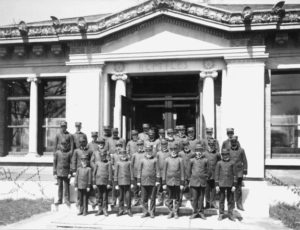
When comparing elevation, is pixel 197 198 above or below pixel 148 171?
below

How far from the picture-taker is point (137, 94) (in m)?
13.1

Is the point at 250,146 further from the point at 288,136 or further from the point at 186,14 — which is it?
the point at 186,14

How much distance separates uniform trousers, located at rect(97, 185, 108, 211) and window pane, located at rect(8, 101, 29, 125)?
612cm

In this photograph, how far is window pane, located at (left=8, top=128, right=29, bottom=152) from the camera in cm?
1377

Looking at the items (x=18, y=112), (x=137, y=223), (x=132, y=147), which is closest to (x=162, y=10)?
(x=132, y=147)

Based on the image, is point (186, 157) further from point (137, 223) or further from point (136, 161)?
point (137, 223)

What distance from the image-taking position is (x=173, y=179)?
848 cm

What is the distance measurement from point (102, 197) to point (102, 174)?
26.0 inches

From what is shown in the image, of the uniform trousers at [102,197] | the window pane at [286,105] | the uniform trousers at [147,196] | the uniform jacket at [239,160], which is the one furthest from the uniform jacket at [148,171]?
the window pane at [286,105]

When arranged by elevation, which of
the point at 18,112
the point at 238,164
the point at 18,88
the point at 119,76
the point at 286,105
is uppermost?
the point at 119,76

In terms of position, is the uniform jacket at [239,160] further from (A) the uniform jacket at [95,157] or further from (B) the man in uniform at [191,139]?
(A) the uniform jacket at [95,157]

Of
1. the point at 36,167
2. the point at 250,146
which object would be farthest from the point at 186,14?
the point at 36,167

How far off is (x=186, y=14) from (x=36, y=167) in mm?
7486

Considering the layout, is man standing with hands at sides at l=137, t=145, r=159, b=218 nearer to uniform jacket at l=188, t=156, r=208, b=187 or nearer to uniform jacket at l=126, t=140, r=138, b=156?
uniform jacket at l=188, t=156, r=208, b=187
